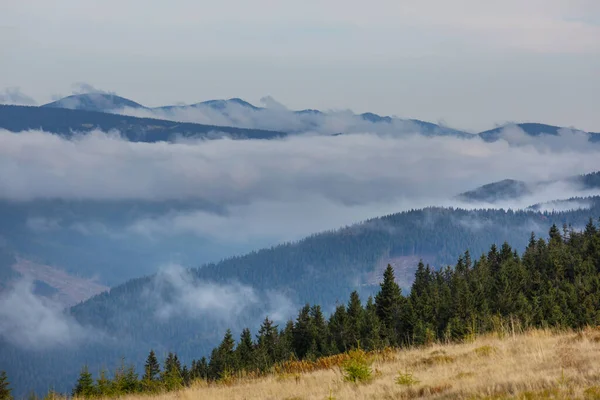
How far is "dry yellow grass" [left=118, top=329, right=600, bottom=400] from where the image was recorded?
13.2 m

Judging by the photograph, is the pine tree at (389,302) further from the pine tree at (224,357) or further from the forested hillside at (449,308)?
the pine tree at (224,357)

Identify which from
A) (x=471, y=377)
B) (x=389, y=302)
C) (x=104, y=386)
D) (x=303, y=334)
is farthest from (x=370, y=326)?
(x=471, y=377)

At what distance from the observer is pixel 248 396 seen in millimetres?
17766

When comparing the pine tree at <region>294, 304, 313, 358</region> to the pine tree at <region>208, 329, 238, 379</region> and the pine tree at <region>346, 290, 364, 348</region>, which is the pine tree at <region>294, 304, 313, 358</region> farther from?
the pine tree at <region>208, 329, 238, 379</region>

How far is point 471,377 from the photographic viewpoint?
49.4 feet

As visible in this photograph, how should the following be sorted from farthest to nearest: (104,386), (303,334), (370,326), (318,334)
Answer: (303,334) → (318,334) → (370,326) → (104,386)

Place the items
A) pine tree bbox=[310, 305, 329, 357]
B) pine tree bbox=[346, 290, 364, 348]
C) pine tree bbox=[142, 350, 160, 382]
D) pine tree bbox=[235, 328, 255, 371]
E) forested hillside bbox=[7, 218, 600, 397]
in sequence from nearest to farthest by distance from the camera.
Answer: pine tree bbox=[142, 350, 160, 382]
forested hillside bbox=[7, 218, 600, 397]
pine tree bbox=[346, 290, 364, 348]
pine tree bbox=[310, 305, 329, 357]
pine tree bbox=[235, 328, 255, 371]

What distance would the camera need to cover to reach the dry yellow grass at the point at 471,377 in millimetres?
13172

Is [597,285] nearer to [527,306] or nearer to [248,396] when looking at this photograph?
[527,306]

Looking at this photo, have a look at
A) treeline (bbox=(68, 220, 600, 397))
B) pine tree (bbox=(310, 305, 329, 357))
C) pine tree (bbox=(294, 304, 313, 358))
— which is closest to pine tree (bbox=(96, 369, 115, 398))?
treeline (bbox=(68, 220, 600, 397))

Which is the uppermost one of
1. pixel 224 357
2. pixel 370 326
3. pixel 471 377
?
pixel 471 377

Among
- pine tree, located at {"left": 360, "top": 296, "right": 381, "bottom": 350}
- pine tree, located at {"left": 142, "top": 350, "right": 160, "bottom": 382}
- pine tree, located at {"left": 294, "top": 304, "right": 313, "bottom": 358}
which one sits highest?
pine tree, located at {"left": 142, "top": 350, "right": 160, "bottom": 382}

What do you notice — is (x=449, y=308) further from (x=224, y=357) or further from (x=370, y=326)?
(x=224, y=357)

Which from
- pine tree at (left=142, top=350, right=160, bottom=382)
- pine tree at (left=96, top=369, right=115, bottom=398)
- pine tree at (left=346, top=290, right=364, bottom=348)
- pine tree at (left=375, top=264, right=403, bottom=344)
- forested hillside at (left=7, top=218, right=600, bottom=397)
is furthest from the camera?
pine tree at (left=346, top=290, right=364, bottom=348)
